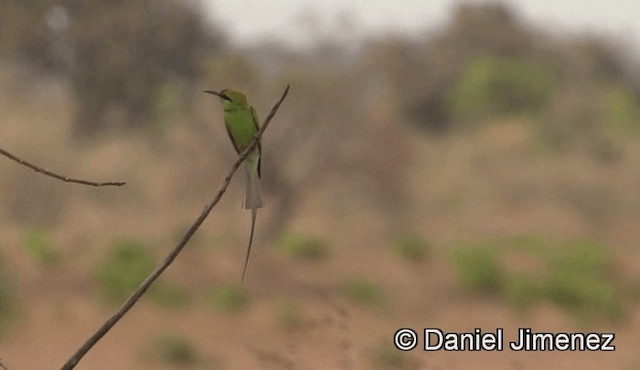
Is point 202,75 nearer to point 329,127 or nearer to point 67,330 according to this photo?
point 329,127

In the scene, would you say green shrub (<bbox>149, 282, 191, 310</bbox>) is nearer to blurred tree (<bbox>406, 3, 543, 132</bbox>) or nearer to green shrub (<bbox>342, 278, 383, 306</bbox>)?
green shrub (<bbox>342, 278, 383, 306</bbox>)

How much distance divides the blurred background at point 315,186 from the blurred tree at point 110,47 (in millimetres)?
13

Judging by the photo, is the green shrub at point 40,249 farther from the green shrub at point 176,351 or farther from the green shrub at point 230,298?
the green shrub at point 176,351

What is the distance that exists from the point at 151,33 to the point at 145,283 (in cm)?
565

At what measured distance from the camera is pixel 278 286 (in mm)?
3906

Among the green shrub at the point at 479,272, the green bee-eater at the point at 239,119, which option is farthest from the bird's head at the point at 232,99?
the green shrub at the point at 479,272

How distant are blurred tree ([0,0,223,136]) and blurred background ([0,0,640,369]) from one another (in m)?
0.01

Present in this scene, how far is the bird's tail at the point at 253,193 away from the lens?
266 millimetres

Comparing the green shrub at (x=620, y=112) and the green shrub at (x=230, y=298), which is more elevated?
the green shrub at (x=620, y=112)

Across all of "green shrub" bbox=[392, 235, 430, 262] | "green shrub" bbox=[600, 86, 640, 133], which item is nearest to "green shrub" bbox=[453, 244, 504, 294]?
"green shrub" bbox=[392, 235, 430, 262]

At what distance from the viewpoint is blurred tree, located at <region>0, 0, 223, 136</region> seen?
18.0ft

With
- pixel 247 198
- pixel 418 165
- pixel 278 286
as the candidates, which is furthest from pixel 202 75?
pixel 247 198

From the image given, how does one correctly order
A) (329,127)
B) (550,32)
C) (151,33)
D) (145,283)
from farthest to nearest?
(550,32) → (151,33) → (329,127) → (145,283)

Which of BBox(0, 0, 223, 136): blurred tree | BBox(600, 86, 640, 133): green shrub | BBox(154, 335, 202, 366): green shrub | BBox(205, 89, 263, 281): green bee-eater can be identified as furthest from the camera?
BBox(600, 86, 640, 133): green shrub
